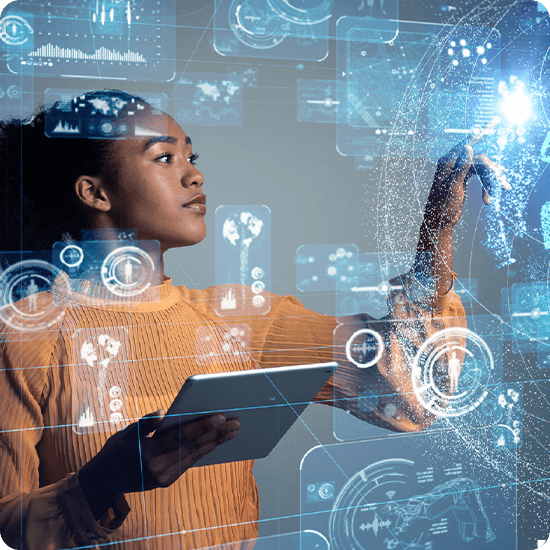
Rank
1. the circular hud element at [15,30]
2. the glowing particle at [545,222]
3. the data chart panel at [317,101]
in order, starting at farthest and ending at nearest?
the glowing particle at [545,222] < the data chart panel at [317,101] < the circular hud element at [15,30]

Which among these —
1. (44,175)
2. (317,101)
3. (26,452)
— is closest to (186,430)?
(26,452)

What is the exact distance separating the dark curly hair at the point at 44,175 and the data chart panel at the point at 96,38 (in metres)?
0.05

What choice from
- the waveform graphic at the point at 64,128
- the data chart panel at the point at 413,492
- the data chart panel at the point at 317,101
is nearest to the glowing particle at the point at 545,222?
the data chart panel at the point at 413,492

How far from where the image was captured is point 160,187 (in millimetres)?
1025

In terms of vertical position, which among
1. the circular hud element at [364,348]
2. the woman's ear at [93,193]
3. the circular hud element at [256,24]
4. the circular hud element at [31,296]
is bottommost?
the circular hud element at [364,348]

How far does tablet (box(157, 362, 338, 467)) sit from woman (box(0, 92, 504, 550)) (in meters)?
0.02

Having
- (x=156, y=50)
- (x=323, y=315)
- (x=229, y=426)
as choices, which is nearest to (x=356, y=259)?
(x=323, y=315)

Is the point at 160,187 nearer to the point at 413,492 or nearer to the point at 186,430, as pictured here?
the point at 186,430

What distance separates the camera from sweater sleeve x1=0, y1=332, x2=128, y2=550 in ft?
3.19

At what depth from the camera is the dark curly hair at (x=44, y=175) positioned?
0.97 metres

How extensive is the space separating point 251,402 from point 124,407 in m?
0.24

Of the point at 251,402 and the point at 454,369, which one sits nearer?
the point at 251,402

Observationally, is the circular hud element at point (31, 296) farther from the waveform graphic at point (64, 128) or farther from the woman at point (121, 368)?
the waveform graphic at point (64, 128)

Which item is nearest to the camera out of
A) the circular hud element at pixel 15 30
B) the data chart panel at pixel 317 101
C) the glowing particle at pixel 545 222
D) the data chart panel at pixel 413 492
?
the circular hud element at pixel 15 30
